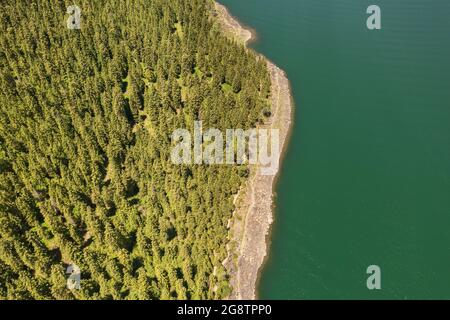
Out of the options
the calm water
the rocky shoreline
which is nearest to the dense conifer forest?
the rocky shoreline

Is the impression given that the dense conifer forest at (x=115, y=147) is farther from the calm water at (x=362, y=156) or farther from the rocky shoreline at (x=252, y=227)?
the calm water at (x=362, y=156)

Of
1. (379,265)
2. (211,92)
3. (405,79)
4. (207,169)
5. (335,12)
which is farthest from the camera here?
(335,12)

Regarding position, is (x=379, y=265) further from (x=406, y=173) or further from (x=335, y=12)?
(x=335, y=12)

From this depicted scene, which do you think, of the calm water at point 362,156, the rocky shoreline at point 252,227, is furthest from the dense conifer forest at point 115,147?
the calm water at point 362,156

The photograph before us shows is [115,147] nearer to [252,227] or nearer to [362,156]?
[252,227]

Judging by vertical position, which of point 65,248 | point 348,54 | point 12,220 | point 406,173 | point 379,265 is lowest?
point 379,265

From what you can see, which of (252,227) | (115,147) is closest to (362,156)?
(252,227)

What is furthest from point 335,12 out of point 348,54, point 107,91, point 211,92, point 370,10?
point 107,91
